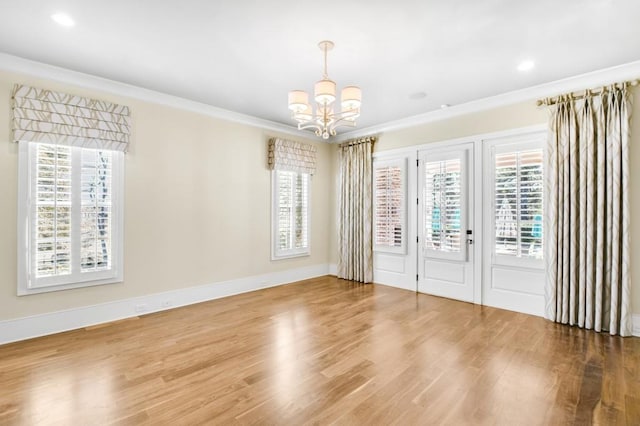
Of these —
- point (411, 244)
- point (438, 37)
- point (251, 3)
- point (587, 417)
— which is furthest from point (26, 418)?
point (411, 244)

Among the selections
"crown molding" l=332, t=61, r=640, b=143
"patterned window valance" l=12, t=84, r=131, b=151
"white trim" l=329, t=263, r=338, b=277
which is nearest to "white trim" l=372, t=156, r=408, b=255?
"crown molding" l=332, t=61, r=640, b=143

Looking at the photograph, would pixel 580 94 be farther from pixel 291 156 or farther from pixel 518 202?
pixel 291 156

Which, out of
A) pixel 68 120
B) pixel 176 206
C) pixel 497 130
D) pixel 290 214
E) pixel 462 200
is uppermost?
pixel 497 130

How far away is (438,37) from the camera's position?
116 inches

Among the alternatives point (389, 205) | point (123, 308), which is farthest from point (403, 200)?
point (123, 308)

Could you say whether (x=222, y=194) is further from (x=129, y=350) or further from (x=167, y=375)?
(x=167, y=375)

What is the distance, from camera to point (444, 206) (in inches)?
197

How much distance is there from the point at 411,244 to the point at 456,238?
0.82 metres

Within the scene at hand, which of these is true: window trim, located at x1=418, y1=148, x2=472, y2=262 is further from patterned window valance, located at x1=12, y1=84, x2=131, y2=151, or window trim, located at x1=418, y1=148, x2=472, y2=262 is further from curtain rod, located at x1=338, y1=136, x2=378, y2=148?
patterned window valance, located at x1=12, y1=84, x2=131, y2=151

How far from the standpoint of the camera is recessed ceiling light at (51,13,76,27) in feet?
8.55

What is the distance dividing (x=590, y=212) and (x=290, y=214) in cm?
439

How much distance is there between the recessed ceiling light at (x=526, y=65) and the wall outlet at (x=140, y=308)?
5.42m

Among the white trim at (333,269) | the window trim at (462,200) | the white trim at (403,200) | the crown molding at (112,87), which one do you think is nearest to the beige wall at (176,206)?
the crown molding at (112,87)

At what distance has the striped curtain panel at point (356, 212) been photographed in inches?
237
